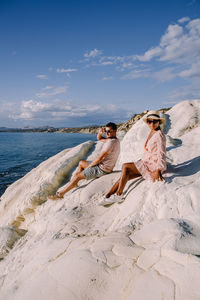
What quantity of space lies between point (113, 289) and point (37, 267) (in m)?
1.51

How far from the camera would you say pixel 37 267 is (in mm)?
3465

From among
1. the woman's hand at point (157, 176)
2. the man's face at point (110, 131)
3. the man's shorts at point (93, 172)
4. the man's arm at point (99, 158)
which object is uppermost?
the man's face at point (110, 131)

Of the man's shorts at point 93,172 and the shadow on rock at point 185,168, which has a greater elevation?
the shadow on rock at point 185,168

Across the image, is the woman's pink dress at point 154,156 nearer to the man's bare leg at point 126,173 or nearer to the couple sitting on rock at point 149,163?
the couple sitting on rock at point 149,163

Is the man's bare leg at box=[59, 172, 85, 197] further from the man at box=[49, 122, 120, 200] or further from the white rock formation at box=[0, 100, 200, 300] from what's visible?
the white rock formation at box=[0, 100, 200, 300]

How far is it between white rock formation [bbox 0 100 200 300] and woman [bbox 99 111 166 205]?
0.24 m

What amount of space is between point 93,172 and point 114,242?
3457mm

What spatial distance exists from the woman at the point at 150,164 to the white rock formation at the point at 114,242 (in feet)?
0.77

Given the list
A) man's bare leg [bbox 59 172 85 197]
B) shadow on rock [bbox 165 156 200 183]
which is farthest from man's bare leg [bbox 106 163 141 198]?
Result: man's bare leg [bbox 59 172 85 197]

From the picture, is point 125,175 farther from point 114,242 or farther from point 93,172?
point 114,242

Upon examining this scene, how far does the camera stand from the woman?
496 centimetres

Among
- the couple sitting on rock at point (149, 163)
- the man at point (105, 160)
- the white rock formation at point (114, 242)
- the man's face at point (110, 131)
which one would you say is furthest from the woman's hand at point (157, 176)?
the man's face at point (110, 131)

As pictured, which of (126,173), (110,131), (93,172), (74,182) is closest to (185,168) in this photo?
(126,173)

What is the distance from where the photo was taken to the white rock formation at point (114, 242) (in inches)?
101
